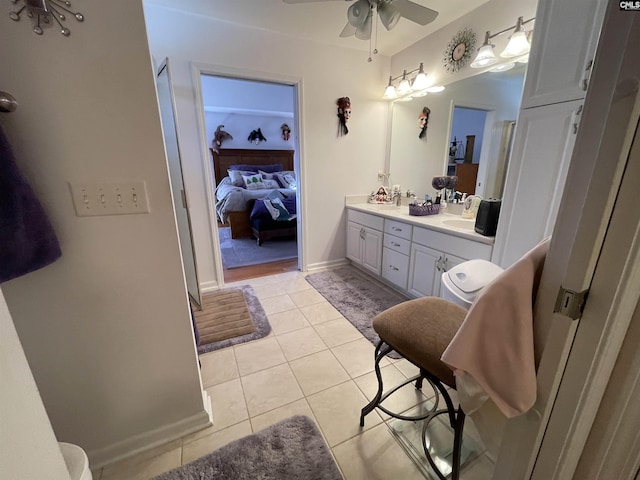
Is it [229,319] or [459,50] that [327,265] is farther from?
[459,50]

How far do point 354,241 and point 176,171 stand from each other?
6.80 feet

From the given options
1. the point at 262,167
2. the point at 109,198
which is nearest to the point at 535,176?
the point at 109,198

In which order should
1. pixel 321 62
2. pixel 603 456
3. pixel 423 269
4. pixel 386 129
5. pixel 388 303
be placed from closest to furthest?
pixel 603 456 → pixel 423 269 → pixel 388 303 → pixel 321 62 → pixel 386 129

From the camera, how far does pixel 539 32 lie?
1.35 metres

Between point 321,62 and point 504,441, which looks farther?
point 321,62

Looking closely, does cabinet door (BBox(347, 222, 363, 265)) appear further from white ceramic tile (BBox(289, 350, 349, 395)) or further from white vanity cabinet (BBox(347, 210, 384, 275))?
white ceramic tile (BBox(289, 350, 349, 395))

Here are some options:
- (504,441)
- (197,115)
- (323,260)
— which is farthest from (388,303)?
(197,115)

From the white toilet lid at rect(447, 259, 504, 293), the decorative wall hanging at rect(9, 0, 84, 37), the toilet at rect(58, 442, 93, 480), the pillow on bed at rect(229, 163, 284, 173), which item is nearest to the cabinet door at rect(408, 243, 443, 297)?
the white toilet lid at rect(447, 259, 504, 293)

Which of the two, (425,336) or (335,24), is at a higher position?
(335,24)

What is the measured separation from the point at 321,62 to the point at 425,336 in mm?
2949

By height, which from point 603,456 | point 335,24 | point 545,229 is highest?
point 335,24

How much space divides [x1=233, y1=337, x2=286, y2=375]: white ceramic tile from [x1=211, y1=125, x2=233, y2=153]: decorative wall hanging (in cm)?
536

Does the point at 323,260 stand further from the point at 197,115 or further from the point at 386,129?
the point at 197,115

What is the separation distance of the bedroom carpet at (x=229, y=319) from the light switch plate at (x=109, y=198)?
133 cm
